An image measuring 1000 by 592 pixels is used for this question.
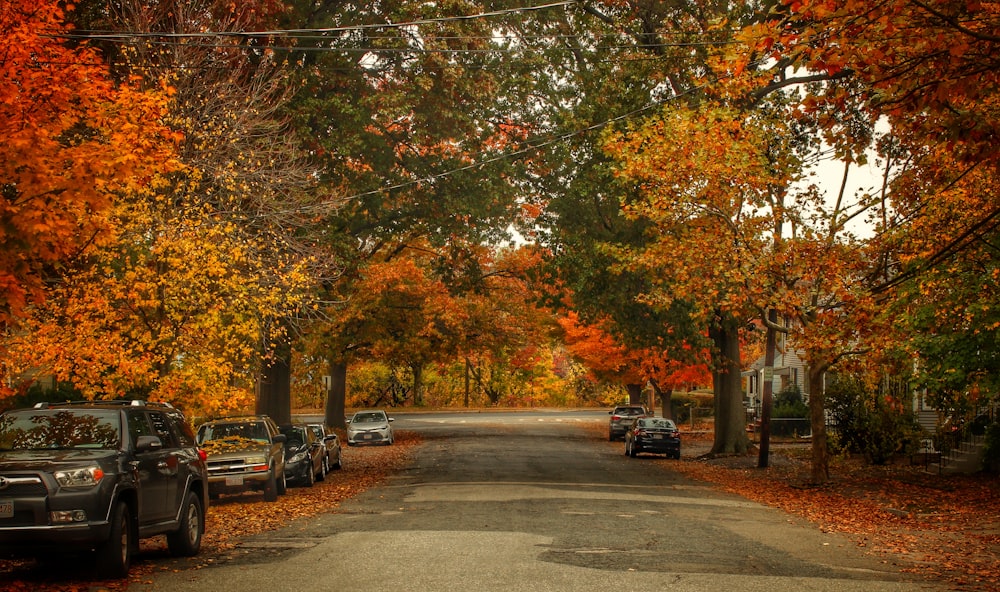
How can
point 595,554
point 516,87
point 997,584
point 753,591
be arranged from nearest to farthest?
point 753,591 < point 997,584 < point 595,554 < point 516,87

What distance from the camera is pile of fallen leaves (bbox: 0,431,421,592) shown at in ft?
35.1

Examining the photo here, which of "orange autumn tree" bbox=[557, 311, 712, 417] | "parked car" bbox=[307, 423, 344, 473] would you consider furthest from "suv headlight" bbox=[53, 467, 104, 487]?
"orange autumn tree" bbox=[557, 311, 712, 417]

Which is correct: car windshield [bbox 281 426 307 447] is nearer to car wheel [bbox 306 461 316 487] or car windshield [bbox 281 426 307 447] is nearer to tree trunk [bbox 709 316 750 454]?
car wheel [bbox 306 461 316 487]

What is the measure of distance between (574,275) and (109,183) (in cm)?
1679

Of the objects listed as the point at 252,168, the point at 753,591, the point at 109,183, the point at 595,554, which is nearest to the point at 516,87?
the point at 252,168

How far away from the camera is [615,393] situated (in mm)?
91312

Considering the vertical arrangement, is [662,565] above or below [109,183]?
below

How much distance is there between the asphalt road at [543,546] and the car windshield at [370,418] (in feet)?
60.0

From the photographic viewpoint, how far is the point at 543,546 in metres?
13.0

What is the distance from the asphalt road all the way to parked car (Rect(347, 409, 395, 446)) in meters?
17.6

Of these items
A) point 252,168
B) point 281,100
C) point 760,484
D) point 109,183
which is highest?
point 281,100

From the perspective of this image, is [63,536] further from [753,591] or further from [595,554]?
[753,591]

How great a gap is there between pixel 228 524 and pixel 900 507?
13.0 metres

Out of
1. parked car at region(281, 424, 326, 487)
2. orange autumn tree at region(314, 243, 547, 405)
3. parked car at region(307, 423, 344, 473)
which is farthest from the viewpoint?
orange autumn tree at region(314, 243, 547, 405)
